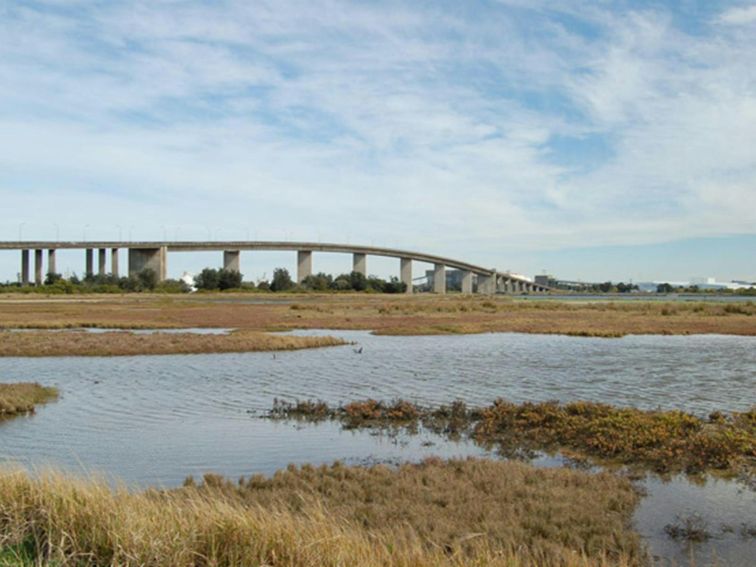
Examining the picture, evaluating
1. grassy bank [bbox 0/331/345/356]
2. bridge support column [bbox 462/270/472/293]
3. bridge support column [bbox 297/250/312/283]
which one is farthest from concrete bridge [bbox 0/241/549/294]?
grassy bank [bbox 0/331/345/356]

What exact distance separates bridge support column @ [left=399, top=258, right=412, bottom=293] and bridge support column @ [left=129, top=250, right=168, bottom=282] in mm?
55090

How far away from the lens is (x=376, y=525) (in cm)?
991

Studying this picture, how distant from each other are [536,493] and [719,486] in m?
3.66

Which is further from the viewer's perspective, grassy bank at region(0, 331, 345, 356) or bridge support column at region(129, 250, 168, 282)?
bridge support column at region(129, 250, 168, 282)

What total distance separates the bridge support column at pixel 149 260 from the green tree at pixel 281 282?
26959mm

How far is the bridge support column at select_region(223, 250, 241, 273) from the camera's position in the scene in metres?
146

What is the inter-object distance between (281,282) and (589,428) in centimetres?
15023

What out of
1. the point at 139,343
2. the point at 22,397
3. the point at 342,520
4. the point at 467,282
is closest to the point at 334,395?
the point at 22,397

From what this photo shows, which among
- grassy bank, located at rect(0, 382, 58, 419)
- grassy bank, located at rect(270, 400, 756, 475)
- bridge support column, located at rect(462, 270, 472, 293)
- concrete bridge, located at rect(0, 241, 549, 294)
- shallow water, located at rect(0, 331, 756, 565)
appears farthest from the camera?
bridge support column, located at rect(462, 270, 472, 293)

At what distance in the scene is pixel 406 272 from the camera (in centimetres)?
16988

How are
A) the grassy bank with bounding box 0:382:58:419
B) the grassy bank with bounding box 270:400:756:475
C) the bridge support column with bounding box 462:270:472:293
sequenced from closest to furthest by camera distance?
1. the grassy bank with bounding box 270:400:756:475
2. the grassy bank with bounding box 0:382:58:419
3. the bridge support column with bounding box 462:270:472:293

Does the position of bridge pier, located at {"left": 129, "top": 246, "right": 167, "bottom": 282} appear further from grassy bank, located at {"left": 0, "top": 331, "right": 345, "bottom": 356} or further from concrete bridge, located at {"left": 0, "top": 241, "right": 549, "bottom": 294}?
grassy bank, located at {"left": 0, "top": 331, "right": 345, "bottom": 356}

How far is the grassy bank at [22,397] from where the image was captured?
1953cm

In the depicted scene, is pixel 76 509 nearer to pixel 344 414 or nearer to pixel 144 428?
pixel 144 428
